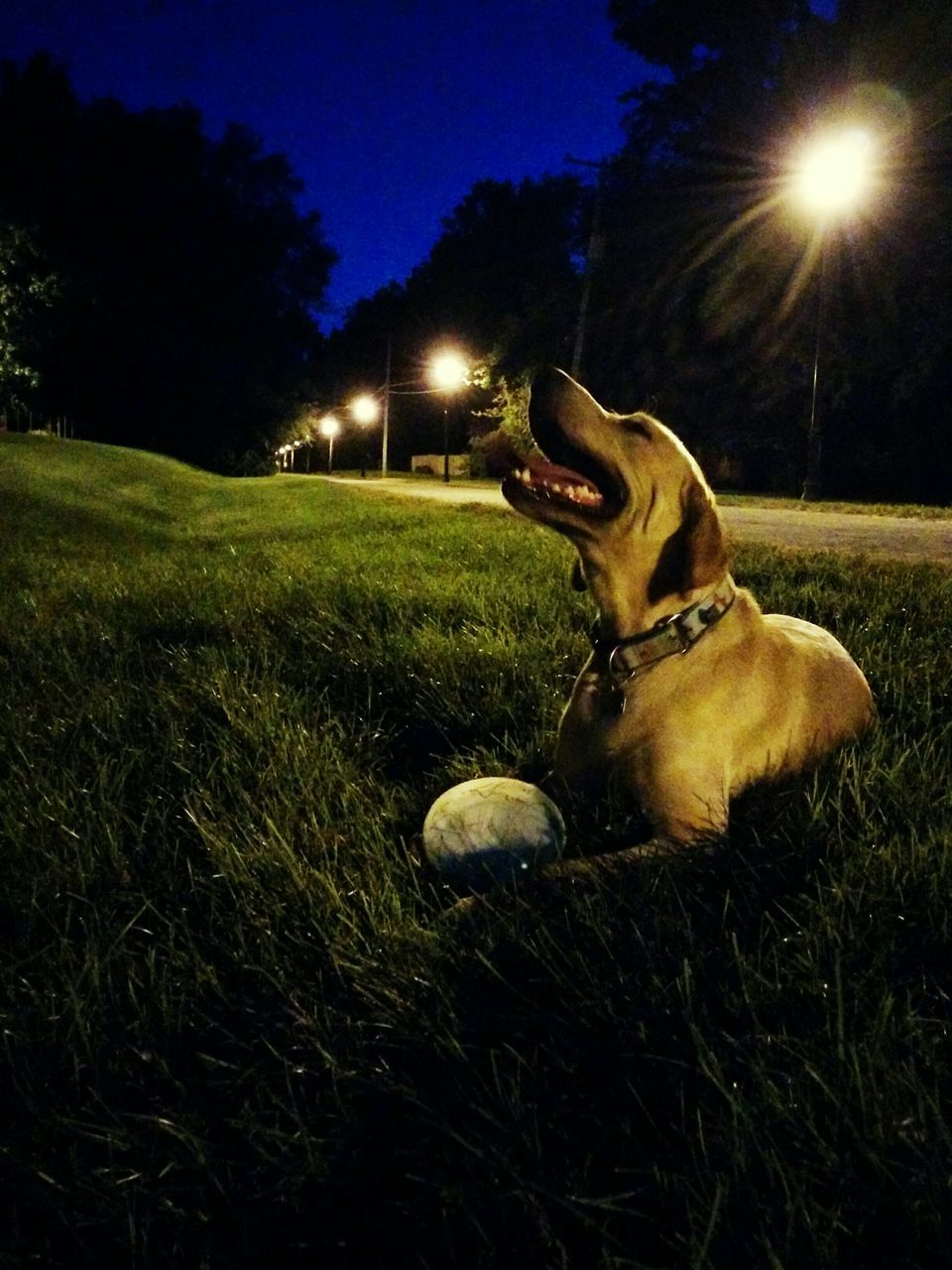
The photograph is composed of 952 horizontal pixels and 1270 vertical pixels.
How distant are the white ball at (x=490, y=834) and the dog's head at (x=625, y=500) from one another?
784 mm

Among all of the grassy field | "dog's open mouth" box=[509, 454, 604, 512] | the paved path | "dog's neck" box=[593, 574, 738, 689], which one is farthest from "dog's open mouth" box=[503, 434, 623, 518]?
the paved path

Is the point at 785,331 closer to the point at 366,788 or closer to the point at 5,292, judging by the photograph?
the point at 5,292

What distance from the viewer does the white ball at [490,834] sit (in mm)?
2074

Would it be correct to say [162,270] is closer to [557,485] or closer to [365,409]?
[365,409]

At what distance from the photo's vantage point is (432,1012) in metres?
1.58

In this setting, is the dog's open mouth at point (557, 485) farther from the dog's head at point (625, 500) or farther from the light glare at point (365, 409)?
the light glare at point (365, 409)

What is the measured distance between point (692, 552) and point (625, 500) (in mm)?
276

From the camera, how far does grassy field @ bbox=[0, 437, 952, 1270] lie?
119 cm

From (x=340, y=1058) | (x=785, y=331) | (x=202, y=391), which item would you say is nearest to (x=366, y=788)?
(x=340, y=1058)

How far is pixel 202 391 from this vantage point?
129ft

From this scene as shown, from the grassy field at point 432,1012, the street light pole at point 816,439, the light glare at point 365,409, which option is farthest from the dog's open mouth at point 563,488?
the light glare at point 365,409

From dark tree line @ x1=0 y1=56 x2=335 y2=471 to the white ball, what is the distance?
3660 centimetres

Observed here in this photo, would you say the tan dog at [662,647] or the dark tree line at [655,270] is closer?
the tan dog at [662,647]

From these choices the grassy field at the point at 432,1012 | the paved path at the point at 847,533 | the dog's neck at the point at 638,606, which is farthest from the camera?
the paved path at the point at 847,533
